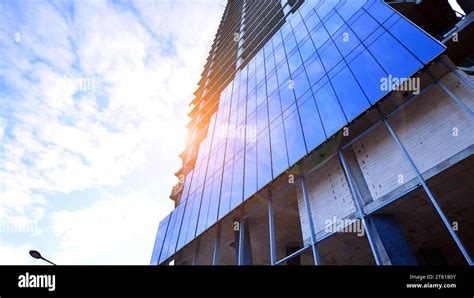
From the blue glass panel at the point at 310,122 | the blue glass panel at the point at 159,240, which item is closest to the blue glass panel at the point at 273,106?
the blue glass panel at the point at 310,122

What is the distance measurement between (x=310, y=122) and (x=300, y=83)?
3.20 meters

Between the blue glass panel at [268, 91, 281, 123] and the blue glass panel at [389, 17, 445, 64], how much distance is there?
20.0ft

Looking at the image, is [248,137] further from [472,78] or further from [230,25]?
[230,25]

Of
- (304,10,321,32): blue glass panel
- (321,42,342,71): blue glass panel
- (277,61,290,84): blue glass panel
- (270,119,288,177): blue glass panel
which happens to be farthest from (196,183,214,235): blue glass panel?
(304,10,321,32): blue glass panel

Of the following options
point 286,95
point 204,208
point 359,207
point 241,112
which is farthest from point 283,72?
point 359,207

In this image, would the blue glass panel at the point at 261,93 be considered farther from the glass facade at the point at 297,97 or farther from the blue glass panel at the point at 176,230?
the blue glass panel at the point at 176,230

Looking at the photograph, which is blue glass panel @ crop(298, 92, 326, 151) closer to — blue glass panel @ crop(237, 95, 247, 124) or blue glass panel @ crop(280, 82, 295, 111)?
blue glass panel @ crop(280, 82, 295, 111)

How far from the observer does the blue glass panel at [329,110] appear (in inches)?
395

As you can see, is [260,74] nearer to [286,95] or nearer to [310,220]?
[286,95]

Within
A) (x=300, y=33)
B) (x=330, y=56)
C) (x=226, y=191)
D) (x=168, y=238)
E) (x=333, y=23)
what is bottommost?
(x=168, y=238)

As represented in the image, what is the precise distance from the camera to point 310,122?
11352 millimetres

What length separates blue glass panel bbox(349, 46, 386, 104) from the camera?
30.4ft

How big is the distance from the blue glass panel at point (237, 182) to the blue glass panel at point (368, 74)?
6990 millimetres
